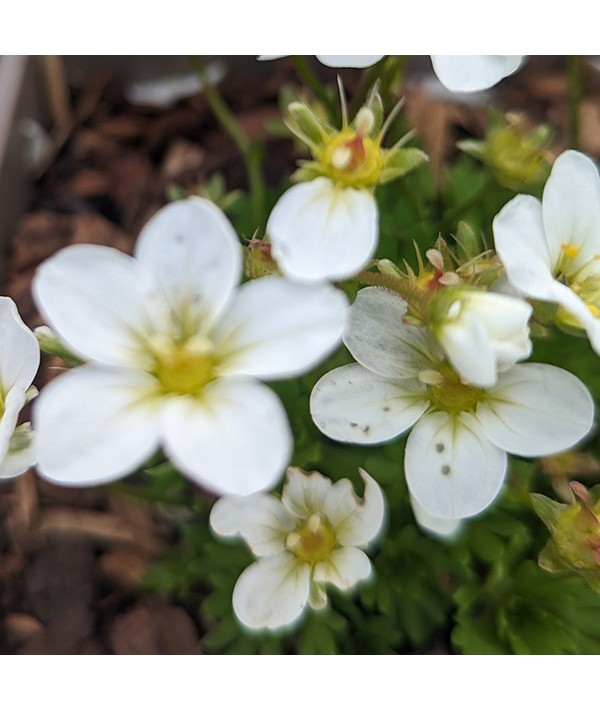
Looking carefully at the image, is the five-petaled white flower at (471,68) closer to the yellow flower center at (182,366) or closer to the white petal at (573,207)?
the white petal at (573,207)

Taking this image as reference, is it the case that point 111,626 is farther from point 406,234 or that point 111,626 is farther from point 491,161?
point 491,161

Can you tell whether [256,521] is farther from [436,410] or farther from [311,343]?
[311,343]

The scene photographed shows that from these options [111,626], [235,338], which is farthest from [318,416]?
[111,626]

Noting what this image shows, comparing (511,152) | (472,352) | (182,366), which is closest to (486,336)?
(472,352)

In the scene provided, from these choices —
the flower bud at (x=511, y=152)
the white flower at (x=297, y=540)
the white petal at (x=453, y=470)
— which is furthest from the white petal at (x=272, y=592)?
the flower bud at (x=511, y=152)

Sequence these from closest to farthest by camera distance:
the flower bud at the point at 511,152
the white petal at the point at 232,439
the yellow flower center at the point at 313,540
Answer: the white petal at the point at 232,439
the yellow flower center at the point at 313,540
the flower bud at the point at 511,152
